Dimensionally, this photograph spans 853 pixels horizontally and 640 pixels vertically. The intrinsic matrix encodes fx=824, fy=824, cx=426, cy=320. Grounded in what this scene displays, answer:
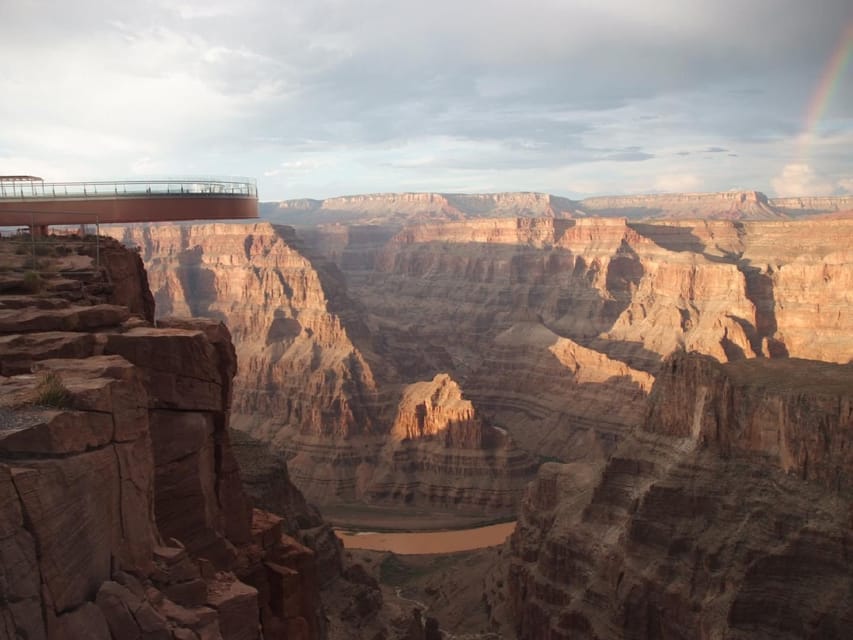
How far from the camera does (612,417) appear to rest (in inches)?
3467

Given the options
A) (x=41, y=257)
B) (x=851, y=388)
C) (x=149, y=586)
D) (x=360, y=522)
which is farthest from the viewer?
(x=360, y=522)

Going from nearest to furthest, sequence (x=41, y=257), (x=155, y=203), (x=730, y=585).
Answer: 1. (x=41, y=257)
2. (x=155, y=203)
3. (x=730, y=585)

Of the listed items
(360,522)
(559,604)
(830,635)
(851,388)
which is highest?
(851,388)

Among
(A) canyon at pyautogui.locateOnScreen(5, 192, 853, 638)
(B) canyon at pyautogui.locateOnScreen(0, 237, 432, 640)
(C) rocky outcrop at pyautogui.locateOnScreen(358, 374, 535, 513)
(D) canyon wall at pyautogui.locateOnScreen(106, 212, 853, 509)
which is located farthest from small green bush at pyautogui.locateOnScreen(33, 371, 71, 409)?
(D) canyon wall at pyautogui.locateOnScreen(106, 212, 853, 509)

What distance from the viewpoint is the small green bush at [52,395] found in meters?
11.8

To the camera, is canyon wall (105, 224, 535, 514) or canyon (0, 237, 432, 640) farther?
canyon wall (105, 224, 535, 514)

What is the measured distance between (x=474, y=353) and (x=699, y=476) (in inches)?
3709

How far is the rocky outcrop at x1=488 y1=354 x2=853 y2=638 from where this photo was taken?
31.4 meters

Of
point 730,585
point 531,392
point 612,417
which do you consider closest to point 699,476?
point 730,585

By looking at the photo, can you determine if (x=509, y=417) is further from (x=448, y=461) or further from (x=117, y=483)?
(x=117, y=483)

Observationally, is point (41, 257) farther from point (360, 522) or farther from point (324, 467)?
point (324, 467)

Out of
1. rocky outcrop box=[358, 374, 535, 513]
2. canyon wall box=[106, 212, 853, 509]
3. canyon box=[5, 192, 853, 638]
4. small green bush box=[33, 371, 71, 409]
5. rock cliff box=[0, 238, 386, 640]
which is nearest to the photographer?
rock cliff box=[0, 238, 386, 640]

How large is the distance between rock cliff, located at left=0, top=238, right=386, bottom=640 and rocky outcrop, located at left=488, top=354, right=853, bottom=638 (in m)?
19.2

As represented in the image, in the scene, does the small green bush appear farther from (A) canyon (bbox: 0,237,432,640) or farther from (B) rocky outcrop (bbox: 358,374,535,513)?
(B) rocky outcrop (bbox: 358,374,535,513)
